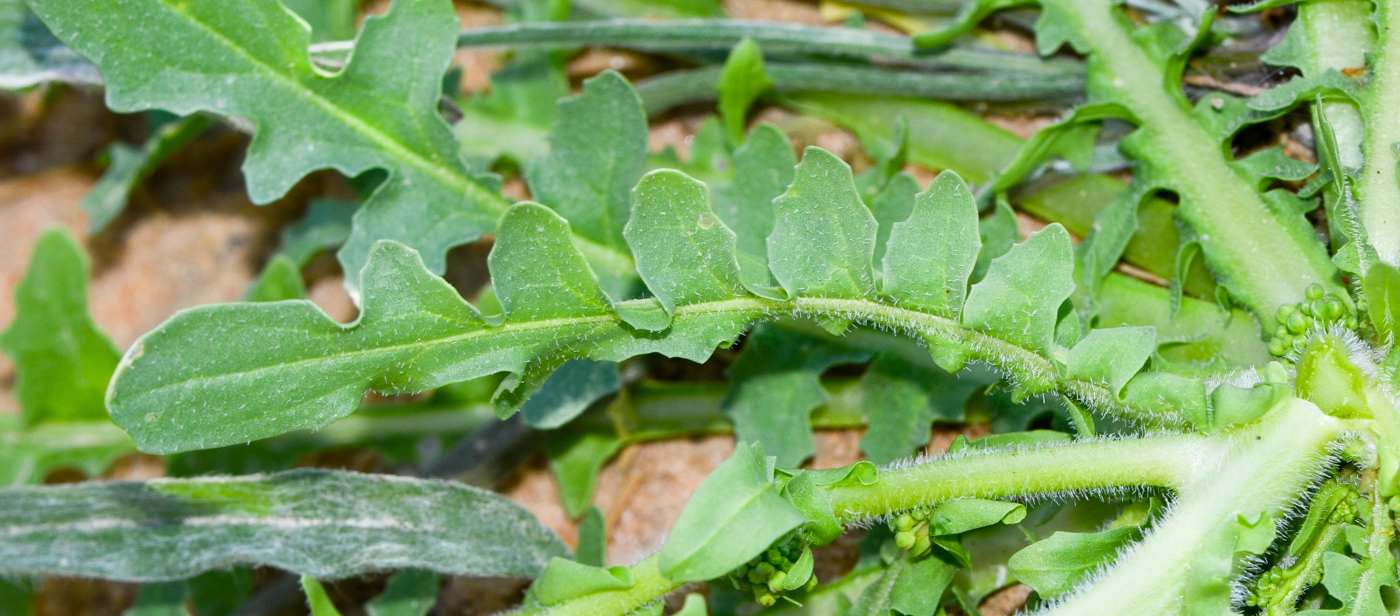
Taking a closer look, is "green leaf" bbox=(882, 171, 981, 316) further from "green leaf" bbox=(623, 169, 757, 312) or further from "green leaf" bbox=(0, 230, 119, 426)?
"green leaf" bbox=(0, 230, 119, 426)

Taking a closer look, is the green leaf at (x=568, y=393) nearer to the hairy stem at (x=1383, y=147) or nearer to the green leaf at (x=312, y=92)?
the green leaf at (x=312, y=92)

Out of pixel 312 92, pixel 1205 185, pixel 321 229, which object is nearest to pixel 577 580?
pixel 312 92

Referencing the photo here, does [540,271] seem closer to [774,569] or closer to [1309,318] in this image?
[774,569]

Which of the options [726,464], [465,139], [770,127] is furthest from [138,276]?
[726,464]

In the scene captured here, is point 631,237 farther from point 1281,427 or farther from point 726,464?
point 1281,427

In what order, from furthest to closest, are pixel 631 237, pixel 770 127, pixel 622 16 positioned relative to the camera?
pixel 622 16 < pixel 770 127 < pixel 631 237

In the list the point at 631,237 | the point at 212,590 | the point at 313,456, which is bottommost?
the point at 212,590
